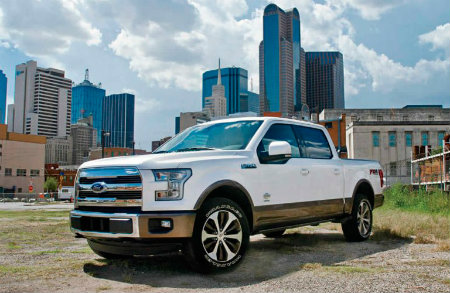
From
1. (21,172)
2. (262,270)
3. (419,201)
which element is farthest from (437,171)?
(21,172)

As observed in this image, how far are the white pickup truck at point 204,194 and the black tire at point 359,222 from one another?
1130 mm

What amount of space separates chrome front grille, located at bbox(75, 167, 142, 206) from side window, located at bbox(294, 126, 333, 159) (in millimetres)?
2903

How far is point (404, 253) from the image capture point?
254 inches

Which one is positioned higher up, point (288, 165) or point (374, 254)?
point (288, 165)

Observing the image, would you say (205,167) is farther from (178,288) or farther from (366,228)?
(366,228)

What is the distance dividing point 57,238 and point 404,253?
6.31m

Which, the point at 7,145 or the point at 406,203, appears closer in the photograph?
the point at 406,203

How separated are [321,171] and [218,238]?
100 inches

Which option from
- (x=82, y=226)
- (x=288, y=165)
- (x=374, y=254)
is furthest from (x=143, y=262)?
(x=374, y=254)

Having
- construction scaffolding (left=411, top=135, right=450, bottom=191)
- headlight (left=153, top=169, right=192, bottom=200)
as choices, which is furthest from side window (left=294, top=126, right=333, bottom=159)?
construction scaffolding (left=411, top=135, right=450, bottom=191)

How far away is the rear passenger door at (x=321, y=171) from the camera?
6625 millimetres

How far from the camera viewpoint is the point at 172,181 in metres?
4.76

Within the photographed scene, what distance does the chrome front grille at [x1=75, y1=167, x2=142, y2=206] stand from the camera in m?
4.77

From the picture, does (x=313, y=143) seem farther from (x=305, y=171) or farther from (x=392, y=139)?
(x=392, y=139)
